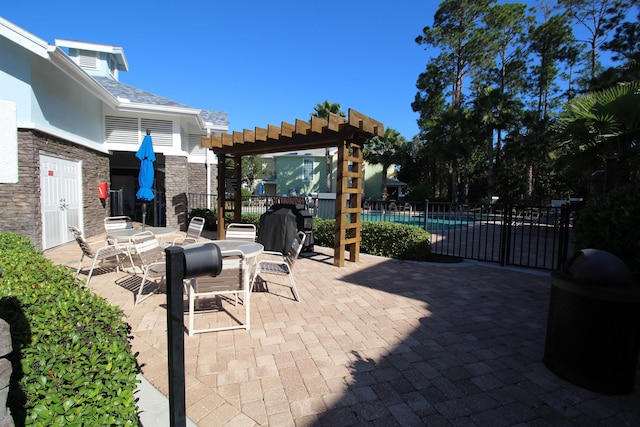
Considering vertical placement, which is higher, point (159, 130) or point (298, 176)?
point (159, 130)

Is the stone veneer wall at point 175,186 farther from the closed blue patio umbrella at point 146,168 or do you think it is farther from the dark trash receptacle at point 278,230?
the dark trash receptacle at point 278,230

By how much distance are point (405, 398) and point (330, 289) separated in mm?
2610

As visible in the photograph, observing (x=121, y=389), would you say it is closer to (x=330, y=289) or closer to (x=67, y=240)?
(x=330, y=289)

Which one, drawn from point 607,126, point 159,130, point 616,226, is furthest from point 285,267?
point 159,130

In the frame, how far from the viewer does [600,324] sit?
7.80 feet

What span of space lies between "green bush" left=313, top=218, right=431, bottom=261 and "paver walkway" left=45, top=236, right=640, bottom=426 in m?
1.95

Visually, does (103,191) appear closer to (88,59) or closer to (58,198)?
(58,198)

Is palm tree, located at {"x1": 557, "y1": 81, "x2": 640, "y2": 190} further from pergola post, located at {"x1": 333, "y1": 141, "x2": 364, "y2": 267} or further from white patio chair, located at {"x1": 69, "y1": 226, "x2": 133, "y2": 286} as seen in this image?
white patio chair, located at {"x1": 69, "y1": 226, "x2": 133, "y2": 286}

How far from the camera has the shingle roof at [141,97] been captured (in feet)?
37.0

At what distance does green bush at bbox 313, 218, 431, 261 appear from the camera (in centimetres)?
680

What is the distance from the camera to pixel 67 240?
834cm

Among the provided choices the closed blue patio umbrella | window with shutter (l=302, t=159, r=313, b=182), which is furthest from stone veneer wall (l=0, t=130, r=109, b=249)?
window with shutter (l=302, t=159, r=313, b=182)

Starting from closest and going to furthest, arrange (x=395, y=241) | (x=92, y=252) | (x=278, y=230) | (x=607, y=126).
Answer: (x=92, y=252)
(x=607, y=126)
(x=278, y=230)
(x=395, y=241)

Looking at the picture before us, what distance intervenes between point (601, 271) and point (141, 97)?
13511 millimetres
